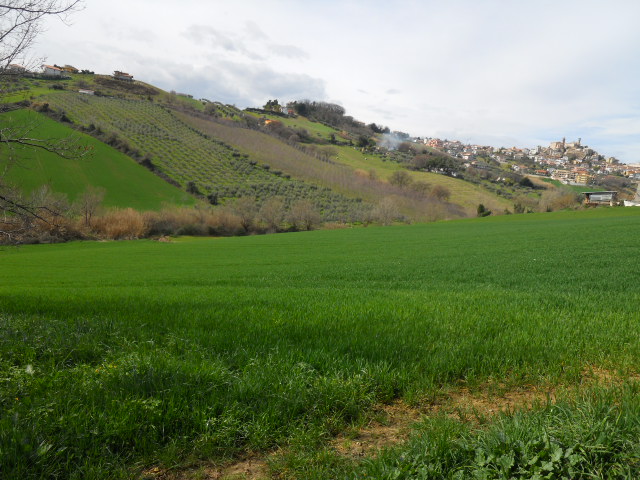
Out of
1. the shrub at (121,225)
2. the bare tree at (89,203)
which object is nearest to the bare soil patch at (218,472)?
the bare tree at (89,203)

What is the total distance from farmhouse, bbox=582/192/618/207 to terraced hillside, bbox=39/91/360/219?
4740cm

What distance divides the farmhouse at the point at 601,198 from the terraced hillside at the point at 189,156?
156 feet

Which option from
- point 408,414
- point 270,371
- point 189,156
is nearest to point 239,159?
point 189,156

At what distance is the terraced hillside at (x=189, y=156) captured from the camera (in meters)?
79.6

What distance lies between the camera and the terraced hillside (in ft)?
261

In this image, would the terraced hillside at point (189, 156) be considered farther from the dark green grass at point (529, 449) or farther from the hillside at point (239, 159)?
the dark green grass at point (529, 449)

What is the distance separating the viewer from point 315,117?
186 meters

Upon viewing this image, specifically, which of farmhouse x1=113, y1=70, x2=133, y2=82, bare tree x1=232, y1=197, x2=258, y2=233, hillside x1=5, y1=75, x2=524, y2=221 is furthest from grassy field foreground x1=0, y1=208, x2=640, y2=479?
farmhouse x1=113, y1=70, x2=133, y2=82

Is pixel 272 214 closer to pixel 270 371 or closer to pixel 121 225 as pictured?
pixel 121 225

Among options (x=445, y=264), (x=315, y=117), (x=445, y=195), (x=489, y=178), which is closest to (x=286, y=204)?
(x=445, y=195)

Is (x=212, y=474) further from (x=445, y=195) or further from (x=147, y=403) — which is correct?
(x=445, y=195)

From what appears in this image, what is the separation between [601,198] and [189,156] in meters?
94.7

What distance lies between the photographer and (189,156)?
90.1m

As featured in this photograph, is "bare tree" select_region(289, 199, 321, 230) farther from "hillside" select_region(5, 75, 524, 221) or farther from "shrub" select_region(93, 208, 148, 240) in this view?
"shrub" select_region(93, 208, 148, 240)
